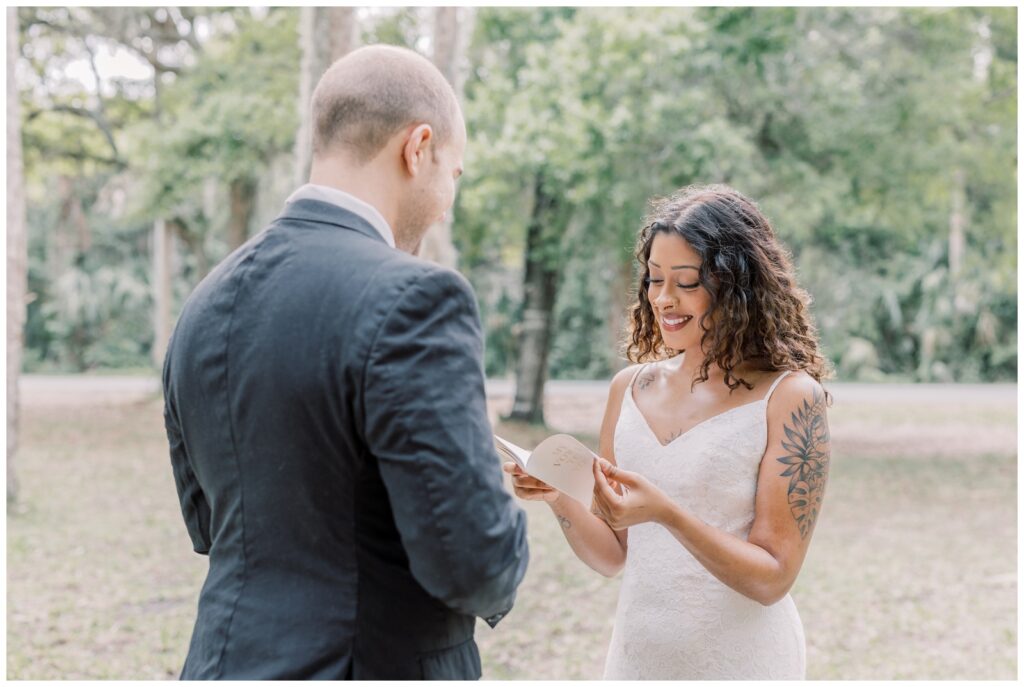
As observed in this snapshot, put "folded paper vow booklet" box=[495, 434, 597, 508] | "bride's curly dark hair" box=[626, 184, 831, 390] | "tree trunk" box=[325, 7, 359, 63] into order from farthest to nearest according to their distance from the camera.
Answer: "tree trunk" box=[325, 7, 359, 63] < "bride's curly dark hair" box=[626, 184, 831, 390] < "folded paper vow booklet" box=[495, 434, 597, 508]

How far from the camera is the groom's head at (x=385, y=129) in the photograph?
1759mm

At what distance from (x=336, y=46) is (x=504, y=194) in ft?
19.7

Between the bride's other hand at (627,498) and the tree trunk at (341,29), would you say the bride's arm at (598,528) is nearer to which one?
the bride's other hand at (627,498)

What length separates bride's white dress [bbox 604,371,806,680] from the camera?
2.43 m

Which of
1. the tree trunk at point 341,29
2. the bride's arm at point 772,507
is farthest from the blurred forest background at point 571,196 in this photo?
the bride's arm at point 772,507

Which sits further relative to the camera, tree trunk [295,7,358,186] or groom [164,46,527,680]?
tree trunk [295,7,358,186]

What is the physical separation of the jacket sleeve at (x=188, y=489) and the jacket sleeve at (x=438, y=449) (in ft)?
1.81

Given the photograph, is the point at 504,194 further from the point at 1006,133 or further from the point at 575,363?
the point at 575,363

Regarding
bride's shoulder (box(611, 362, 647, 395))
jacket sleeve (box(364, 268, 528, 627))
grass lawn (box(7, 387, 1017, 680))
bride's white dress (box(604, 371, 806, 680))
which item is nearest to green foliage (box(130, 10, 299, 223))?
grass lawn (box(7, 387, 1017, 680))

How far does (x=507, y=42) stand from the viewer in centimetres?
1528

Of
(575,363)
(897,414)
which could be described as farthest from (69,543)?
(575,363)

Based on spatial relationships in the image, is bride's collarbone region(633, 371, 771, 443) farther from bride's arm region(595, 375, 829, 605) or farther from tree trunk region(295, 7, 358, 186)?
tree trunk region(295, 7, 358, 186)

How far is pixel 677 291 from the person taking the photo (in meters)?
2.55

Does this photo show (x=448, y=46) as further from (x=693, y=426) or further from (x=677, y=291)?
(x=693, y=426)
